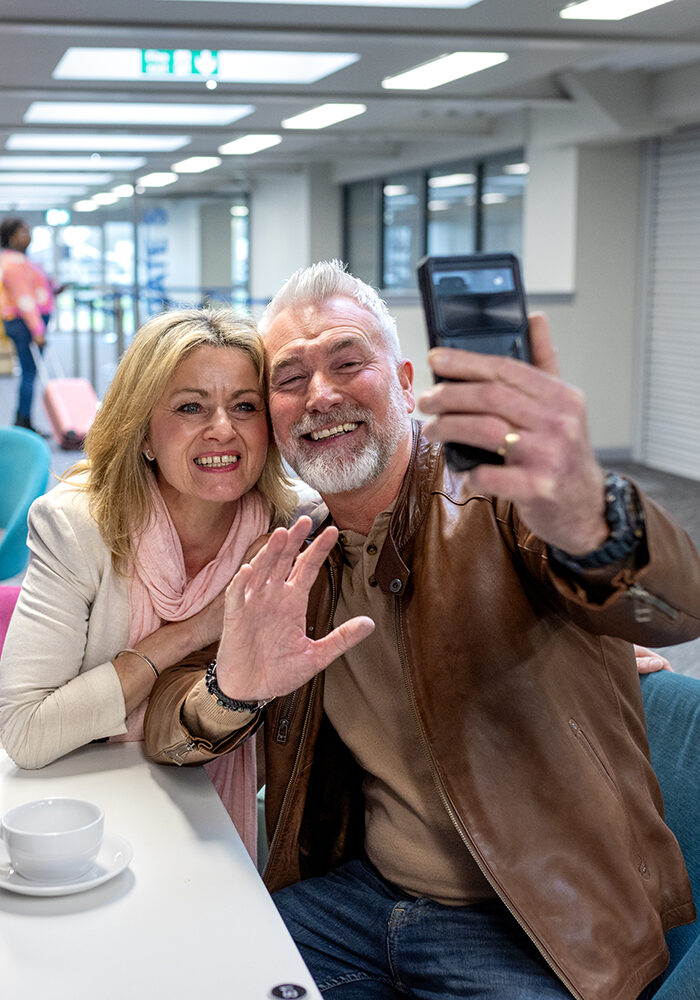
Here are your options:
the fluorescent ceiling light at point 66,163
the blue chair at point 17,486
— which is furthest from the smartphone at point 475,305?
the fluorescent ceiling light at point 66,163

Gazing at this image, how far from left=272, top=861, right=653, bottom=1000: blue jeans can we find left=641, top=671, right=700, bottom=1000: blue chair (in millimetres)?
184

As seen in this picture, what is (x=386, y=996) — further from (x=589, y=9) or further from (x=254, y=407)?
(x=589, y=9)

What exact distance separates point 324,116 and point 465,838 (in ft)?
29.6

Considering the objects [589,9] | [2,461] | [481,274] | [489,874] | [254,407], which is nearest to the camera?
[481,274]

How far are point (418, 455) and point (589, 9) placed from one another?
4.52 metres

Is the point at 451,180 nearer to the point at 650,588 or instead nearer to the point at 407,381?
the point at 407,381

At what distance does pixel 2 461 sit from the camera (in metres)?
3.50

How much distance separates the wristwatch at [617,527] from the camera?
1128 mm

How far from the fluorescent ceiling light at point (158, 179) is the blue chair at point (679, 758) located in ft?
42.4

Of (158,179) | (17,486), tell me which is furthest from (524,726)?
(158,179)

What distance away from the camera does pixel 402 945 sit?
5.14 feet

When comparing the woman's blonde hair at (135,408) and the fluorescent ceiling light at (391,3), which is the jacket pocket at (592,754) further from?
the fluorescent ceiling light at (391,3)

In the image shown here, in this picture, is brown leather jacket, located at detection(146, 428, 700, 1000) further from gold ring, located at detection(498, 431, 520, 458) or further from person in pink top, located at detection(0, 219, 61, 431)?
person in pink top, located at detection(0, 219, 61, 431)

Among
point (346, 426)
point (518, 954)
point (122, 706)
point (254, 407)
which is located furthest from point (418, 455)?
point (518, 954)
